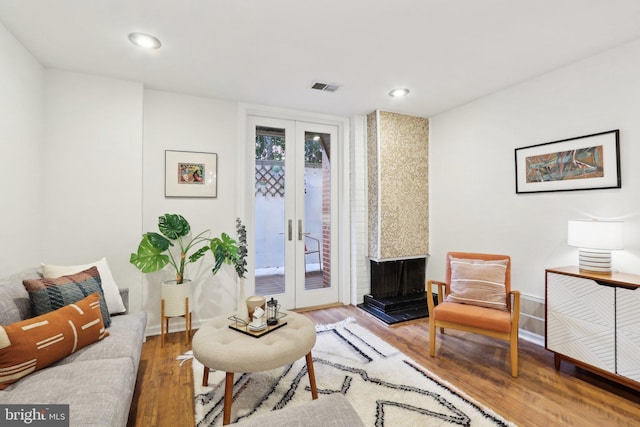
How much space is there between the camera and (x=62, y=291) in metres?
1.78

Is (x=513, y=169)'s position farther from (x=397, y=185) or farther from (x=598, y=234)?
(x=397, y=185)

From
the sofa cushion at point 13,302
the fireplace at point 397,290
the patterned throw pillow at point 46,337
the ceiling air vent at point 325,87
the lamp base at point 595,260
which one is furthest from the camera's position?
the fireplace at point 397,290

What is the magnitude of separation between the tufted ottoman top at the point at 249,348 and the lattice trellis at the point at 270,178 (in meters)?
1.86

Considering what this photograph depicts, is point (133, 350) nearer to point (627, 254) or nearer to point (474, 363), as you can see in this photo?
point (474, 363)

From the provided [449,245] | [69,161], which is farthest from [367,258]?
[69,161]

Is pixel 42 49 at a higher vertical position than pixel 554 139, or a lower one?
higher

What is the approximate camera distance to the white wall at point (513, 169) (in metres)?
2.22

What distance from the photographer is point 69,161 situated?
2.59 metres

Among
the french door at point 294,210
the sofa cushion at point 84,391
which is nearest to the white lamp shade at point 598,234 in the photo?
the french door at point 294,210

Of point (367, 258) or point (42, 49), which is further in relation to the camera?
point (367, 258)

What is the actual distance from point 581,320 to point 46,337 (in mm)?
3206

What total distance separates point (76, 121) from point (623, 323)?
4.31 m

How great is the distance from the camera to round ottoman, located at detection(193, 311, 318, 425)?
1587 mm

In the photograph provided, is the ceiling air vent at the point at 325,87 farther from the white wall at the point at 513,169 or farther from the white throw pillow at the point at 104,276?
the white throw pillow at the point at 104,276
